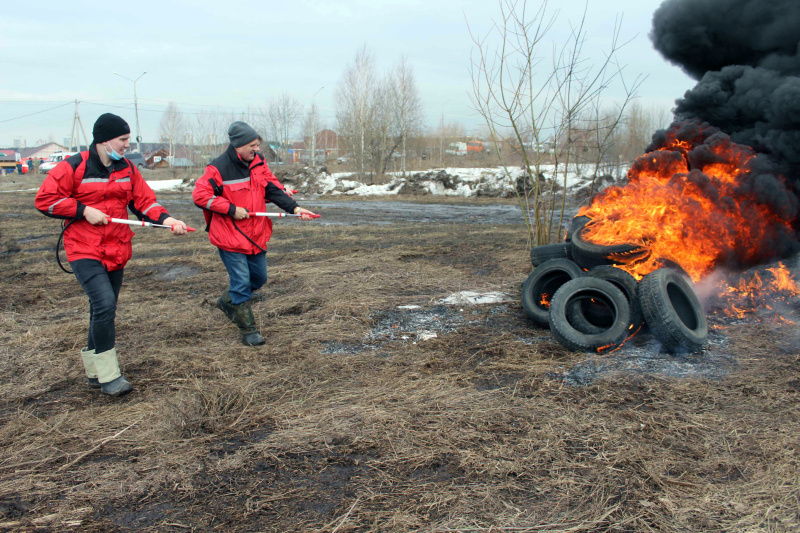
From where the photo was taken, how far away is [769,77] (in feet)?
23.2

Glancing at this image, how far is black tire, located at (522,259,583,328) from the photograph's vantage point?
5.32 metres

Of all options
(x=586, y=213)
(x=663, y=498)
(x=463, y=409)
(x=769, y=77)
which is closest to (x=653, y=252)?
(x=586, y=213)

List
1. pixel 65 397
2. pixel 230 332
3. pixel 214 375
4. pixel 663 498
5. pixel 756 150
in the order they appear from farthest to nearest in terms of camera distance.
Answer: pixel 756 150, pixel 230 332, pixel 214 375, pixel 65 397, pixel 663 498

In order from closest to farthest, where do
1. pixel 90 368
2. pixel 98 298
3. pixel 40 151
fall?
1. pixel 98 298
2. pixel 90 368
3. pixel 40 151

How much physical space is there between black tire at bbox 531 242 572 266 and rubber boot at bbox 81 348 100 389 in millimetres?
4360

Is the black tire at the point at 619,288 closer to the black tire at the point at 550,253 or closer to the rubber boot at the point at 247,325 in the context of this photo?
the black tire at the point at 550,253

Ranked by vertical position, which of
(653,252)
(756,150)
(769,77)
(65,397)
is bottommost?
(65,397)

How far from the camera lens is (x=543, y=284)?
18.6 ft

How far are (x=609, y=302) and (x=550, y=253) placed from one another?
1.26 metres

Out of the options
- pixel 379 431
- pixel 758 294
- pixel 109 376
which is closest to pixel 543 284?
pixel 758 294

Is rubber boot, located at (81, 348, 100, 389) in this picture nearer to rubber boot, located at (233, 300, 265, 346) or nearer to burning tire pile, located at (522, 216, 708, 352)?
rubber boot, located at (233, 300, 265, 346)

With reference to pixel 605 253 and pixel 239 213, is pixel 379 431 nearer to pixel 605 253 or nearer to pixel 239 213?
pixel 239 213

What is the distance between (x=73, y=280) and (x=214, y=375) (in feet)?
16.5

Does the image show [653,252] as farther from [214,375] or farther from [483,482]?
[214,375]
